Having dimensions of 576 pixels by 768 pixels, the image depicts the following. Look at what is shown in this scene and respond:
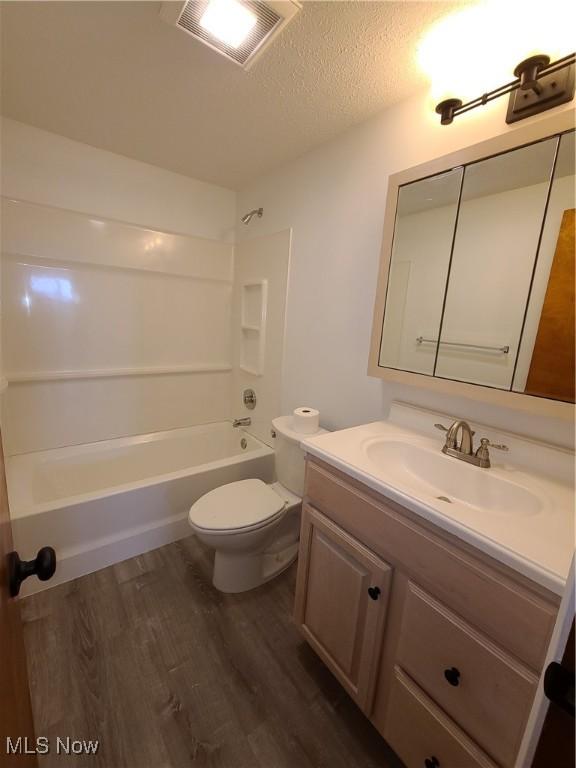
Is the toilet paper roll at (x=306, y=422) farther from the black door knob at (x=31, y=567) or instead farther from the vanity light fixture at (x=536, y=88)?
the vanity light fixture at (x=536, y=88)

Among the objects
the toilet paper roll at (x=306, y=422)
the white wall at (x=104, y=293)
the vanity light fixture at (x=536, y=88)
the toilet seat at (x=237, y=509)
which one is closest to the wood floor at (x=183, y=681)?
the toilet seat at (x=237, y=509)

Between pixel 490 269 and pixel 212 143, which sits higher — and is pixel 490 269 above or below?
below

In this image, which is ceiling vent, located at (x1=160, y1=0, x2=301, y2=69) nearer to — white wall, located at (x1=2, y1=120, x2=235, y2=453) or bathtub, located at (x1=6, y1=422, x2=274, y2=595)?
white wall, located at (x1=2, y1=120, x2=235, y2=453)

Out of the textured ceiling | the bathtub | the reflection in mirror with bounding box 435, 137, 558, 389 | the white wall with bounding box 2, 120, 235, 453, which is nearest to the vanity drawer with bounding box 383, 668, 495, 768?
the reflection in mirror with bounding box 435, 137, 558, 389

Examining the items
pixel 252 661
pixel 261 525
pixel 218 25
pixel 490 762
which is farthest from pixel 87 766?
pixel 218 25

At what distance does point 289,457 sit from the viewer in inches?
66.1

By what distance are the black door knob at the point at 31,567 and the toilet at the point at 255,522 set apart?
86cm

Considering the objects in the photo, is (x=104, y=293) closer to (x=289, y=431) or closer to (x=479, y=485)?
(x=289, y=431)

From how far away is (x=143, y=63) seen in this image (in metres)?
1.19

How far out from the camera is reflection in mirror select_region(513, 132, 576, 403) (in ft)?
3.01

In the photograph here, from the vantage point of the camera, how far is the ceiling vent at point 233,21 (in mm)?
935

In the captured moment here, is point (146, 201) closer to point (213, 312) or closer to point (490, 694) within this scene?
point (213, 312)

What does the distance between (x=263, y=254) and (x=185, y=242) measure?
616mm

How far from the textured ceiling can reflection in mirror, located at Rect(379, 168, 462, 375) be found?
432 millimetres
